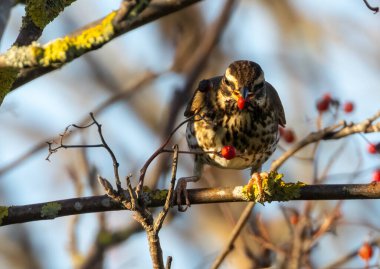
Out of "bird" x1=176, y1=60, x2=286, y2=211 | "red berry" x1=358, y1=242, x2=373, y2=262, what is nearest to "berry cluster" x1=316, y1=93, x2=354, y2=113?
"bird" x1=176, y1=60, x2=286, y2=211

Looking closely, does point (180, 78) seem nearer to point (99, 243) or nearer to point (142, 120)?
point (99, 243)

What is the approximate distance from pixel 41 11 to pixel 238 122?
2342 millimetres

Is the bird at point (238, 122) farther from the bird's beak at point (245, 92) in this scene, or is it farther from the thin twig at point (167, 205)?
the thin twig at point (167, 205)

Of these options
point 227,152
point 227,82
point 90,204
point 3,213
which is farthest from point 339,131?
point 3,213

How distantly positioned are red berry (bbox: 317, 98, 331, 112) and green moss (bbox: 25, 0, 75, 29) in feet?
8.33

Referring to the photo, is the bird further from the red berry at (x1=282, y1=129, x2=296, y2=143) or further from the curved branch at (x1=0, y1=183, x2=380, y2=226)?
the curved branch at (x1=0, y1=183, x2=380, y2=226)

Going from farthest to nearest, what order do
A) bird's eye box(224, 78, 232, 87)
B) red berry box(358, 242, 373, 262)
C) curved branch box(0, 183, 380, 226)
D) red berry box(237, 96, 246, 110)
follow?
bird's eye box(224, 78, 232, 87) → red berry box(237, 96, 246, 110) → red berry box(358, 242, 373, 262) → curved branch box(0, 183, 380, 226)

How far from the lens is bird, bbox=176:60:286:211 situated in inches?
222

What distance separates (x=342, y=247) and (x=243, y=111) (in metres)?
4.88

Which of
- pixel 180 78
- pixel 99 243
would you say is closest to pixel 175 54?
pixel 180 78

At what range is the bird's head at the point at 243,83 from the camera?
18.4ft

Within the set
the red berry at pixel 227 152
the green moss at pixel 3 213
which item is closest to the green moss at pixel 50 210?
the green moss at pixel 3 213

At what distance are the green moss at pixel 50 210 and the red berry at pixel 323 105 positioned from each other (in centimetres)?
252

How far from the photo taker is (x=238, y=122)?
5.76 metres
